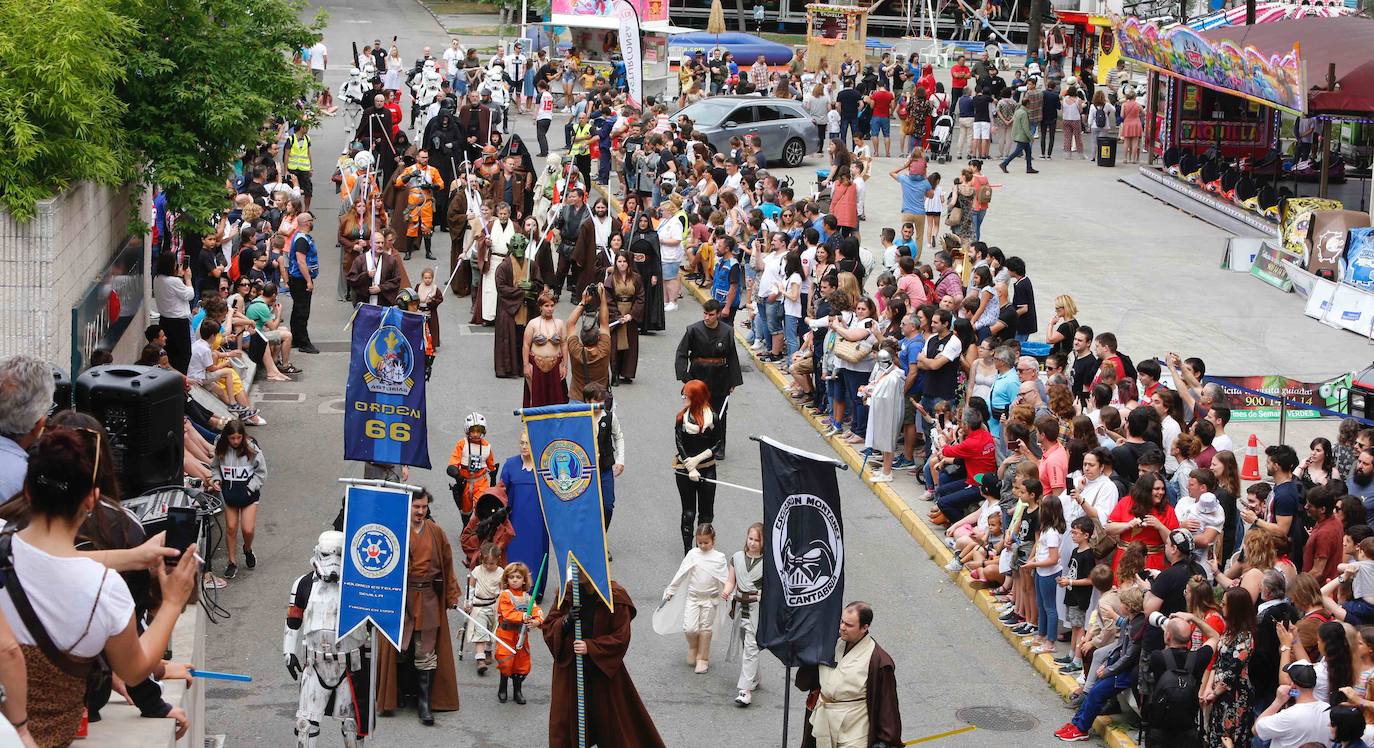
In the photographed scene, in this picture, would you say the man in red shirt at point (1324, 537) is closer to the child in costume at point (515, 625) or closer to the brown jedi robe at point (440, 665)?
the child in costume at point (515, 625)

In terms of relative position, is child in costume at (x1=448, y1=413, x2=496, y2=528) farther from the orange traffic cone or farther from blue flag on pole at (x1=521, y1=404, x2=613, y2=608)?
the orange traffic cone

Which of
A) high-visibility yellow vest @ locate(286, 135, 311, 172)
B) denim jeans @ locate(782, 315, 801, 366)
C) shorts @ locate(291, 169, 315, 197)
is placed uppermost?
high-visibility yellow vest @ locate(286, 135, 311, 172)

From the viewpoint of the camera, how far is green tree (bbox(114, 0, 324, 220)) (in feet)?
51.5

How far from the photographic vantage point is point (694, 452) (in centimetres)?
1416

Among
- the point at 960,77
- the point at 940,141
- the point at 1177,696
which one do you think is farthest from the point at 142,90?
the point at 960,77

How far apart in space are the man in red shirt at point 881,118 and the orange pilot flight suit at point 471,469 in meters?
21.9

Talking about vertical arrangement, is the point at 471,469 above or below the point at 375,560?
below

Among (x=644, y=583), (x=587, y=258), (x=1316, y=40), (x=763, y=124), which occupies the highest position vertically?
(x=1316, y=40)

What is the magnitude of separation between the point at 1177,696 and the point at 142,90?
1084 centimetres

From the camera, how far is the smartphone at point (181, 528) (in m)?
8.65

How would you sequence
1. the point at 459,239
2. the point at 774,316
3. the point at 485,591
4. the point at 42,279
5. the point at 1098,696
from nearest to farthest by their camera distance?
the point at 1098,696 → the point at 485,591 → the point at 42,279 → the point at 774,316 → the point at 459,239

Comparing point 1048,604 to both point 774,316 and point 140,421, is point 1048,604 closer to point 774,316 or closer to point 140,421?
point 140,421

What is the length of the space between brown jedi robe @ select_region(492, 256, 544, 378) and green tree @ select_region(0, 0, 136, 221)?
21.1ft

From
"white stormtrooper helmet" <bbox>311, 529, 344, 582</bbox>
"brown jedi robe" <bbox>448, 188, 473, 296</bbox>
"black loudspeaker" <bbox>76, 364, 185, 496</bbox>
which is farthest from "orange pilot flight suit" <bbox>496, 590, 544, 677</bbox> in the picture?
"brown jedi robe" <bbox>448, 188, 473, 296</bbox>
